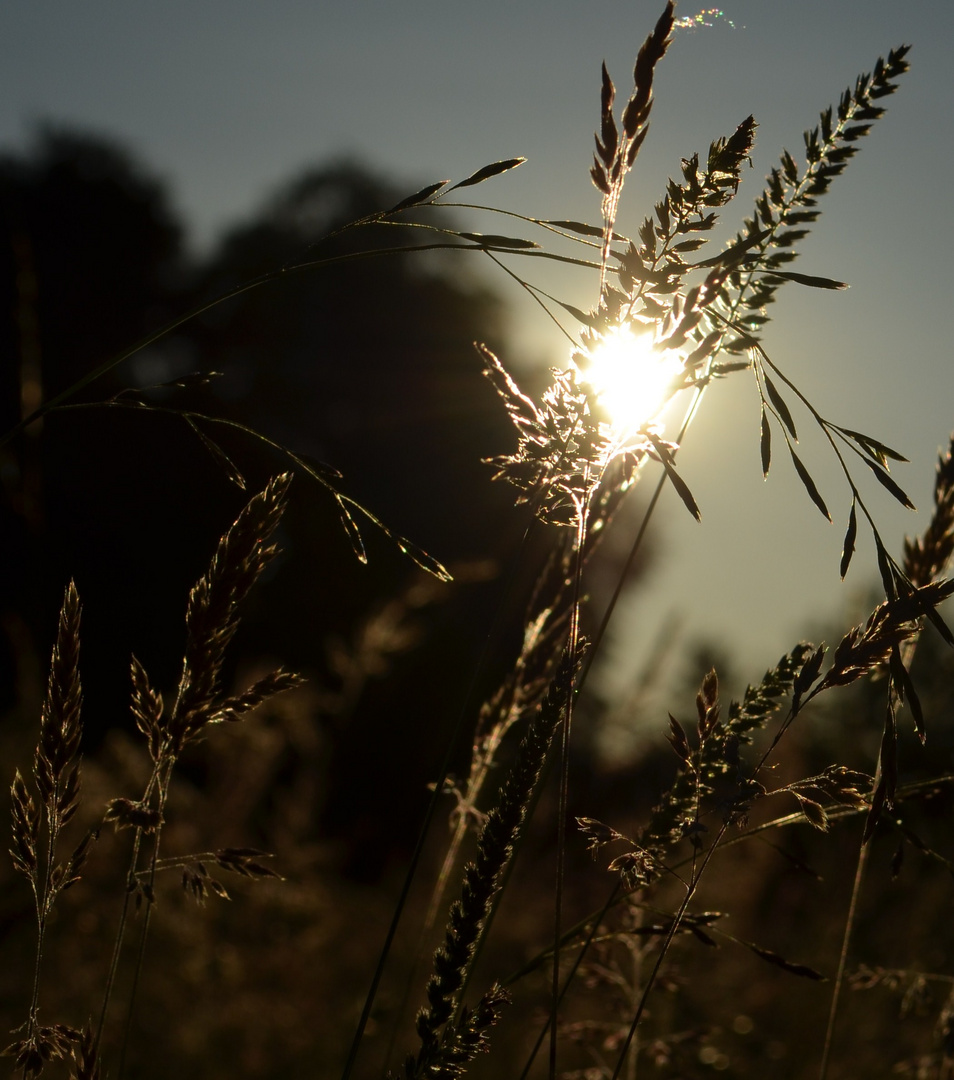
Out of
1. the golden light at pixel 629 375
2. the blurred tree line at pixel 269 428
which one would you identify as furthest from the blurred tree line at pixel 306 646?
the golden light at pixel 629 375

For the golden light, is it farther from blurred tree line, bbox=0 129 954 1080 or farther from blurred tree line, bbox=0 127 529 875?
blurred tree line, bbox=0 127 529 875

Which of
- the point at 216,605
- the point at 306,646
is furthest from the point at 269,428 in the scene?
the point at 216,605

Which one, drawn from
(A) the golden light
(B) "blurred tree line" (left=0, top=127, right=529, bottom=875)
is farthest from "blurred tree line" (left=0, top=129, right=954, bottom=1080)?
(A) the golden light

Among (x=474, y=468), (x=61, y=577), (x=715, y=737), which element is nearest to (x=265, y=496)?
(x=715, y=737)

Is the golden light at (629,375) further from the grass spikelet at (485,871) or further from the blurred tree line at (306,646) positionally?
the blurred tree line at (306,646)

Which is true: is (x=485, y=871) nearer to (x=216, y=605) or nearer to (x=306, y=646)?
(x=216, y=605)

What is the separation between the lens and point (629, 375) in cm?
91

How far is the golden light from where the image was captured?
0.88m

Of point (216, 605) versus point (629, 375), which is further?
point (216, 605)

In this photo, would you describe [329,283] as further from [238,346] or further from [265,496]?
[265,496]

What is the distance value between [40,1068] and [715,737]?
0.82m

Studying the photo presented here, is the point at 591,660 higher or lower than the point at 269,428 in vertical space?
higher

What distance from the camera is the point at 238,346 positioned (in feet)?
68.5

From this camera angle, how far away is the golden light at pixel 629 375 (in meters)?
0.88
